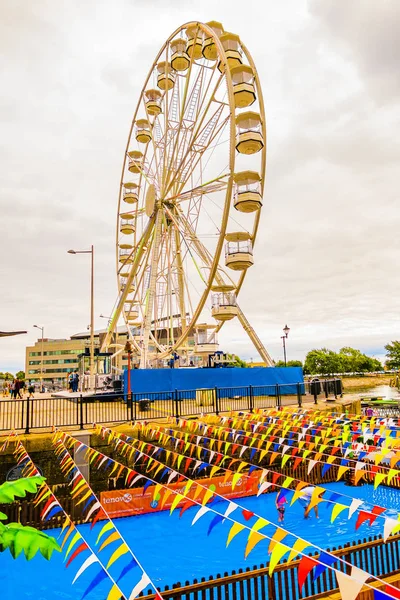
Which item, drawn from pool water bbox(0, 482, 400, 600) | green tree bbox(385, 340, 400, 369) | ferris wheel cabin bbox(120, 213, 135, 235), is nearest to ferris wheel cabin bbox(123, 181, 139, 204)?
ferris wheel cabin bbox(120, 213, 135, 235)

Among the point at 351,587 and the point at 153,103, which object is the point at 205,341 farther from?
the point at 351,587

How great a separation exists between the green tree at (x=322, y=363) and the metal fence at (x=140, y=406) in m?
82.4

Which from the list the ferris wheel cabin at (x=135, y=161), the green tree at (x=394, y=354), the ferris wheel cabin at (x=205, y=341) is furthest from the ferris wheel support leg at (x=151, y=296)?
the green tree at (x=394, y=354)

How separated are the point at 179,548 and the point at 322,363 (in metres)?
100

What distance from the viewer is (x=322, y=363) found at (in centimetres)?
10738

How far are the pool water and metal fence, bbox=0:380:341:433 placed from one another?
14.3 feet

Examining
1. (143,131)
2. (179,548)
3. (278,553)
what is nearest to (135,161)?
(143,131)

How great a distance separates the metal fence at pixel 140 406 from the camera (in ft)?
55.6

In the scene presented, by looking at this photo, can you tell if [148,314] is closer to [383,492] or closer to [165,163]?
[165,163]

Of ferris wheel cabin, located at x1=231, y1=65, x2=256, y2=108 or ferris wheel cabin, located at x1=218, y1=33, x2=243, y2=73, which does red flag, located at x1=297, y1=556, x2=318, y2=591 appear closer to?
ferris wheel cabin, located at x1=231, y1=65, x2=256, y2=108

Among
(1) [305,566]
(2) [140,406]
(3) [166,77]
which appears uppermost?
(3) [166,77]

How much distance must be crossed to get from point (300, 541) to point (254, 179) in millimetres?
22068

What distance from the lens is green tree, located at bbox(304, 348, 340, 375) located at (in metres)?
106

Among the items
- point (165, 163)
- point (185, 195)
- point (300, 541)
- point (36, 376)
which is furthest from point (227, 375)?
point (36, 376)
